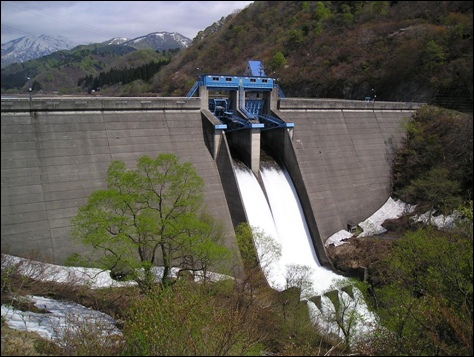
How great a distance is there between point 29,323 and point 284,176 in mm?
14839

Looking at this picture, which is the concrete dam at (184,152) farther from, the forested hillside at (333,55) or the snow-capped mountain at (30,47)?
the snow-capped mountain at (30,47)

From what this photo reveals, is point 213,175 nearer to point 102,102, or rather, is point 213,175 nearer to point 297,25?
point 102,102

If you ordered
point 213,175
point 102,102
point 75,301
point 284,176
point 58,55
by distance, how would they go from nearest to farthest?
point 75,301
point 58,55
point 102,102
point 213,175
point 284,176

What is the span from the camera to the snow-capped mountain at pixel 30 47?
32.7 feet

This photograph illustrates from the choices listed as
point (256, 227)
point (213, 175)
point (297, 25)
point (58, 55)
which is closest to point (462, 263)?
point (256, 227)

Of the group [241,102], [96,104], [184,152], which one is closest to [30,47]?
[96,104]

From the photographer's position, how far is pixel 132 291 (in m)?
12.4

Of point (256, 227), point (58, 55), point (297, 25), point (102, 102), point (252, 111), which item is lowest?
point (256, 227)

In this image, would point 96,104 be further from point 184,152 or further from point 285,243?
Result: point 285,243

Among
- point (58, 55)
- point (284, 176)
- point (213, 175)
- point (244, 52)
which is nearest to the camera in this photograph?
point (58, 55)

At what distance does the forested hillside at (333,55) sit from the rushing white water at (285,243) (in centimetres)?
1002

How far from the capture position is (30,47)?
1104 centimetres

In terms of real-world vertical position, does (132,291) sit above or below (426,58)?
below

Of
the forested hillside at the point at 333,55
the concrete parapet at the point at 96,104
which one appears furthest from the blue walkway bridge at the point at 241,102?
the forested hillside at the point at 333,55
